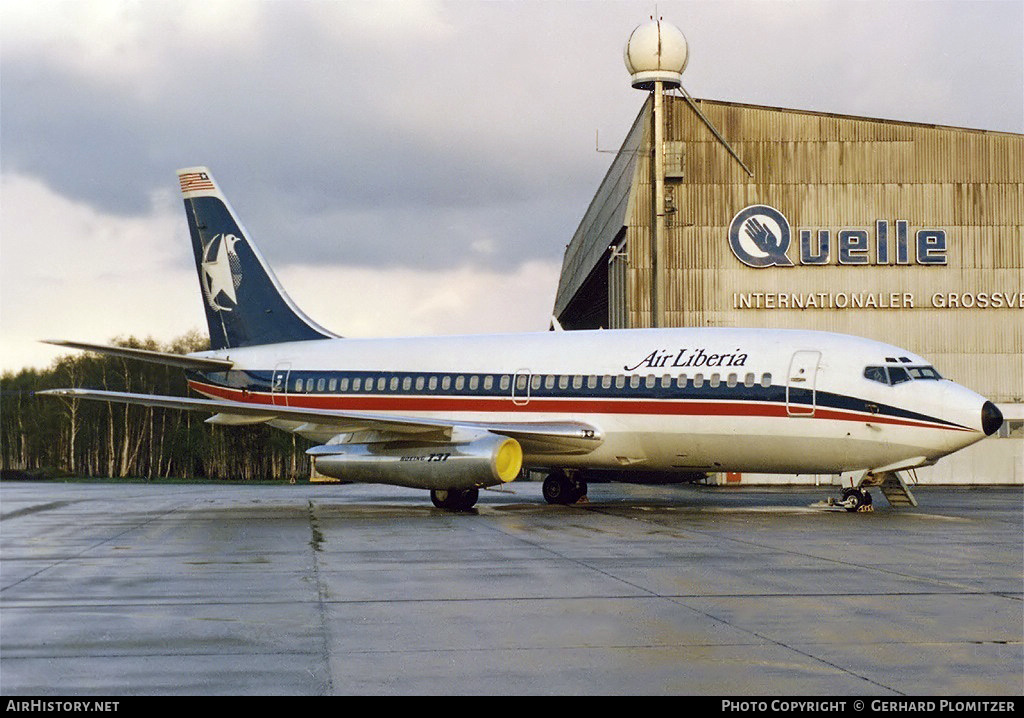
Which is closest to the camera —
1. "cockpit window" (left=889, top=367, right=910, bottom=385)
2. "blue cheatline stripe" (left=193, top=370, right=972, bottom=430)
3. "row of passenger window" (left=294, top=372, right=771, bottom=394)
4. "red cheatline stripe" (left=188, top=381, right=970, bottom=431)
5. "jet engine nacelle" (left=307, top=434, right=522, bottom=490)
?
"cockpit window" (left=889, top=367, right=910, bottom=385)

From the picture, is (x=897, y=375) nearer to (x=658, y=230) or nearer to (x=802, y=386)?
(x=802, y=386)

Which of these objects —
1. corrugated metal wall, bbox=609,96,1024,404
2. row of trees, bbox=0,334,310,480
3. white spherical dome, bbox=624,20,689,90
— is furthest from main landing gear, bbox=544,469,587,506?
row of trees, bbox=0,334,310,480

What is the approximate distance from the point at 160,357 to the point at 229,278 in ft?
16.2

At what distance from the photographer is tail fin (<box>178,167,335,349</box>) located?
3250cm

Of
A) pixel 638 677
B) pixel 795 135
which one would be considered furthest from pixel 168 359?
pixel 638 677

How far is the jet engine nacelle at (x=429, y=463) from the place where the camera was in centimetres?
2381

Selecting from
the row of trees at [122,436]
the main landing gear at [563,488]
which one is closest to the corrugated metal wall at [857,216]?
the main landing gear at [563,488]

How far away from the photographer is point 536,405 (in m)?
26.3

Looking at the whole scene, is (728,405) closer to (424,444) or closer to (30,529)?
(424,444)

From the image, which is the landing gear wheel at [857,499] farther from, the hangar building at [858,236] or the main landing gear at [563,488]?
the hangar building at [858,236]

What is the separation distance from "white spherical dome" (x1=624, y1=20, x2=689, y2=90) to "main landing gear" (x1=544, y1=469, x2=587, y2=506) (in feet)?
54.6

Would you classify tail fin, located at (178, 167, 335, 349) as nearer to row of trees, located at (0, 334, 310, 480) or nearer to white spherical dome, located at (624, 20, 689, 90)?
white spherical dome, located at (624, 20, 689, 90)

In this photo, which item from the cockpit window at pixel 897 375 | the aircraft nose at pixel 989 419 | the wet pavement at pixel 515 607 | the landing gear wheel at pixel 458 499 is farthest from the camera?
the landing gear wheel at pixel 458 499

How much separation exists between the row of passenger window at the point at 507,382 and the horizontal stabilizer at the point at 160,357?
2798 millimetres
